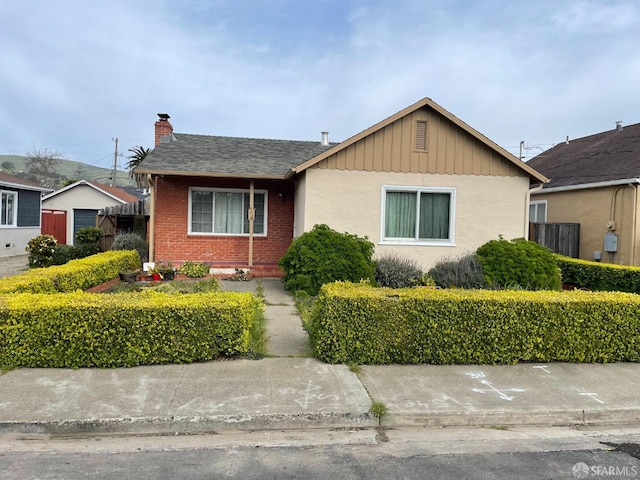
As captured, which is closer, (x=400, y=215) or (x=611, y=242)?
(x=400, y=215)

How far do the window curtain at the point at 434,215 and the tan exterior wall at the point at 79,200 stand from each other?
23.1 meters

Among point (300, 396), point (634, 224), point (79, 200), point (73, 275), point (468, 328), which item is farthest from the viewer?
point (79, 200)

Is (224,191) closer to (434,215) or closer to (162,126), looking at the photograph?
(162,126)

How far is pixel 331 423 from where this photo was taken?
437 centimetres

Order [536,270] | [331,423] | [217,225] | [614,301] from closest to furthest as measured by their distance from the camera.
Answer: [331,423]
[614,301]
[536,270]
[217,225]

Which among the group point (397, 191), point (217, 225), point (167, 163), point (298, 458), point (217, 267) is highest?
point (167, 163)

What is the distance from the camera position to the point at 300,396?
4.74m

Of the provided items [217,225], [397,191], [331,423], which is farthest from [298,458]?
[217,225]

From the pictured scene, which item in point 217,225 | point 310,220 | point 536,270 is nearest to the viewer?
point 536,270

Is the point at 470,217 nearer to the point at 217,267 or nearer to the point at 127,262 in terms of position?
the point at 217,267

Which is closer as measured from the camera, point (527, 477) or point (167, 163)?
point (527, 477)

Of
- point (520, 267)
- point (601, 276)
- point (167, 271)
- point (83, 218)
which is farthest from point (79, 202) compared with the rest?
point (601, 276)

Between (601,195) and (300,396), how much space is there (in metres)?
13.3

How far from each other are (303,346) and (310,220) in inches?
196
